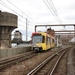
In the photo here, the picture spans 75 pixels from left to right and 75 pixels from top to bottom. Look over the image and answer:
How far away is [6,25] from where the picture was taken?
178 ft

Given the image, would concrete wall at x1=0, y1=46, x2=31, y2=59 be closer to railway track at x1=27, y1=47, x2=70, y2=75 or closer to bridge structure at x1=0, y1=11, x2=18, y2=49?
railway track at x1=27, y1=47, x2=70, y2=75

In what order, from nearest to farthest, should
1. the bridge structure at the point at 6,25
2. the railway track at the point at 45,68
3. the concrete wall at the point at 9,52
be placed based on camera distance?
the railway track at the point at 45,68
the concrete wall at the point at 9,52
the bridge structure at the point at 6,25

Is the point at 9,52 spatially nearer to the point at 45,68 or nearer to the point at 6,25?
the point at 45,68

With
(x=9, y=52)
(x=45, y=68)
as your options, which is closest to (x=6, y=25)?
(x=9, y=52)

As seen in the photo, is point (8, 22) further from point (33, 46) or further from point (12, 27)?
point (33, 46)

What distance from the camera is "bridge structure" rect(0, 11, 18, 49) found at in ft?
178

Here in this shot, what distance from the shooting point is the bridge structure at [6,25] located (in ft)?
178

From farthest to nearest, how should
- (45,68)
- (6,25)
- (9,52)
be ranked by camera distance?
(6,25)
(9,52)
(45,68)

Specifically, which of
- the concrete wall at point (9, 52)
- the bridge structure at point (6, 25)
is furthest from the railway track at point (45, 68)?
the bridge structure at point (6, 25)

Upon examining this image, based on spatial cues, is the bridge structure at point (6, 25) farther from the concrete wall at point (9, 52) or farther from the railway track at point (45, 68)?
the railway track at point (45, 68)

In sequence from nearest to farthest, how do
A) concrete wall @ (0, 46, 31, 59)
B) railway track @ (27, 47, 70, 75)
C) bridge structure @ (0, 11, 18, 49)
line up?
railway track @ (27, 47, 70, 75)
concrete wall @ (0, 46, 31, 59)
bridge structure @ (0, 11, 18, 49)

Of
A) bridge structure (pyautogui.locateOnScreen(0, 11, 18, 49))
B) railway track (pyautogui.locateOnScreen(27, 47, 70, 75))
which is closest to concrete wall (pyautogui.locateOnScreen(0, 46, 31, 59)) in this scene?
railway track (pyautogui.locateOnScreen(27, 47, 70, 75))

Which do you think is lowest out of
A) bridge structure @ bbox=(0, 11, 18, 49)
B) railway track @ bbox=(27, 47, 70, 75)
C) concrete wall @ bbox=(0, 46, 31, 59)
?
railway track @ bbox=(27, 47, 70, 75)

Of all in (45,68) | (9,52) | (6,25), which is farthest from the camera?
(6,25)
